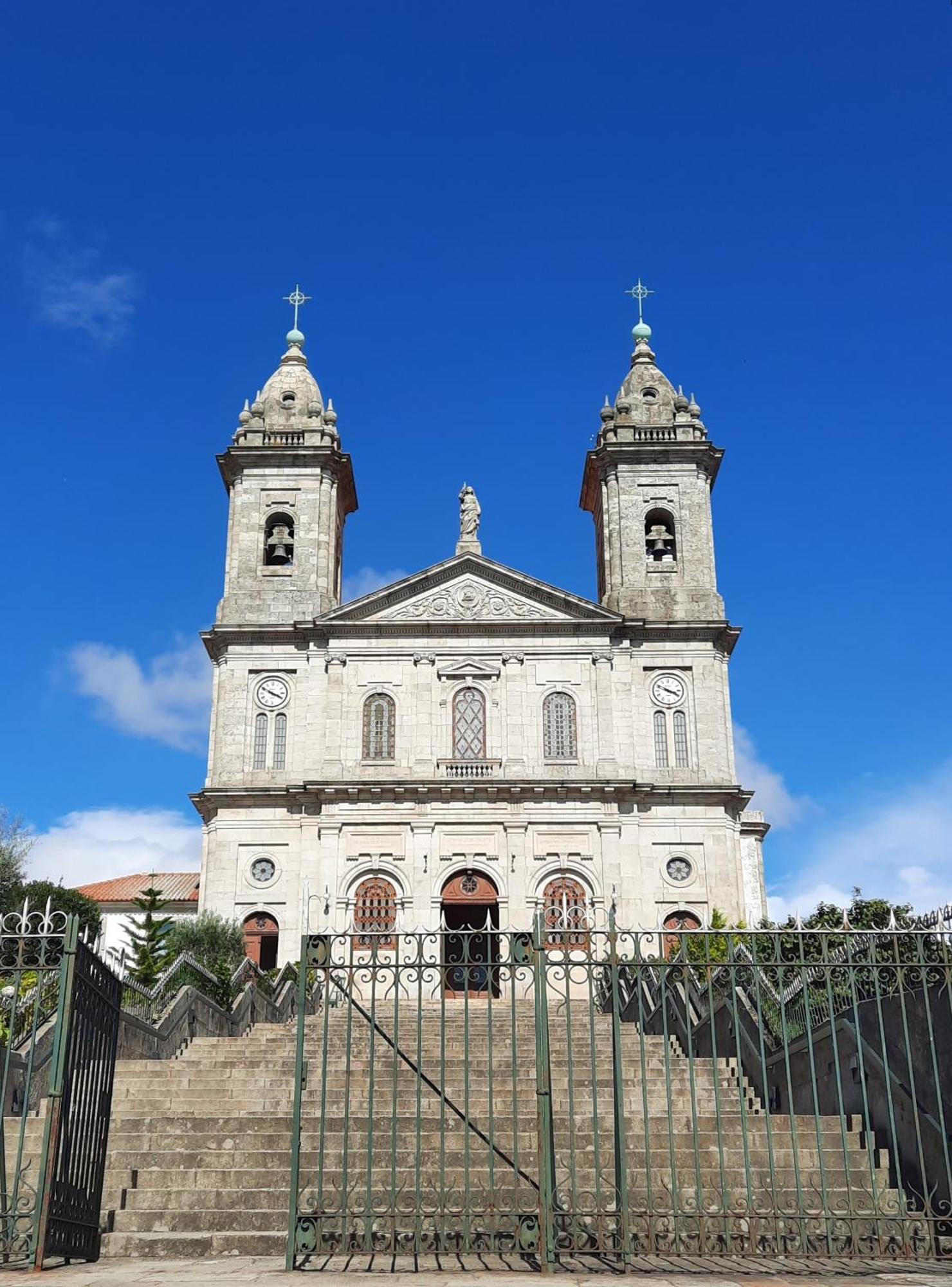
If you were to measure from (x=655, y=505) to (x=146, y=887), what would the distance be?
24.6 m

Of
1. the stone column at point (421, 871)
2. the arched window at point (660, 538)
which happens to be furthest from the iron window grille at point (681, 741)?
the stone column at point (421, 871)

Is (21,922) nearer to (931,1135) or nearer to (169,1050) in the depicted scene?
(931,1135)

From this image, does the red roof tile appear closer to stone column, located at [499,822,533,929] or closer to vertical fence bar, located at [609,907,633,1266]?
stone column, located at [499,822,533,929]

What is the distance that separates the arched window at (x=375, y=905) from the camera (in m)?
30.6

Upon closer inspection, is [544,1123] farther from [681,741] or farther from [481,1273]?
[681,741]

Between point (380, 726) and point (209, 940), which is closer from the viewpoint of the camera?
point (209, 940)

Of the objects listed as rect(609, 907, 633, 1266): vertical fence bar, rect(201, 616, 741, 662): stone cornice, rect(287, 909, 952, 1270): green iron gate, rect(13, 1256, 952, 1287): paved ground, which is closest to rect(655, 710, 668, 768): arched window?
rect(201, 616, 741, 662): stone cornice

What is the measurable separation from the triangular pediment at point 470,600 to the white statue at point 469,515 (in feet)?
5.46

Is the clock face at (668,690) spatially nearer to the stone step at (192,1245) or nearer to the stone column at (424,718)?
the stone column at (424,718)

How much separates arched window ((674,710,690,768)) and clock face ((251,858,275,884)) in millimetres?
10692

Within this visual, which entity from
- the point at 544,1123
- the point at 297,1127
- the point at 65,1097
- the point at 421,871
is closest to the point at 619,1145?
the point at 544,1123

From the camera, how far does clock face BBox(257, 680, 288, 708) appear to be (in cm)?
3291

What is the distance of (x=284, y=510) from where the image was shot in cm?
3538

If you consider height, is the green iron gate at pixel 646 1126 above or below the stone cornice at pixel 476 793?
below
